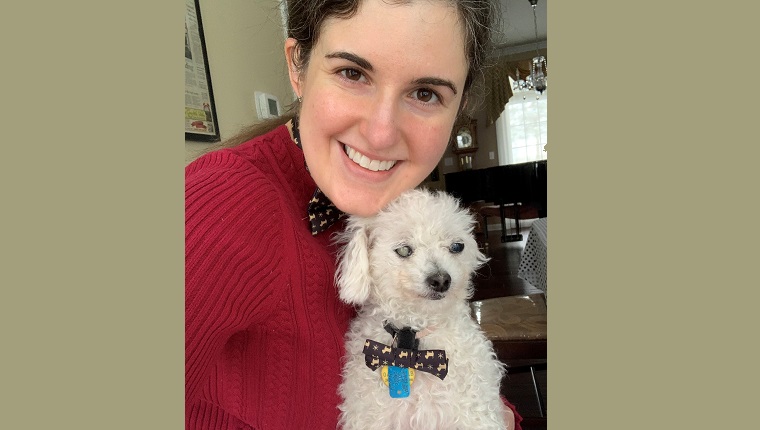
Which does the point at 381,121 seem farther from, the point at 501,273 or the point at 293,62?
the point at 501,273

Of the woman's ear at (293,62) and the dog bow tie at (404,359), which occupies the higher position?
the woman's ear at (293,62)

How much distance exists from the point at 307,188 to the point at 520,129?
6.69 m

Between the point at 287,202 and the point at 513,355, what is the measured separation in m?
1.35

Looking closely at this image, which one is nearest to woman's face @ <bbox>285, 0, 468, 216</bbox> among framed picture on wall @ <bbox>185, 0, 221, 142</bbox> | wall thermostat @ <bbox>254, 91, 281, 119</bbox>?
framed picture on wall @ <bbox>185, 0, 221, 142</bbox>

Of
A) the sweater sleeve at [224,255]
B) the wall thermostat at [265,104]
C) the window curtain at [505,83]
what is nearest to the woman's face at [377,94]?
the sweater sleeve at [224,255]

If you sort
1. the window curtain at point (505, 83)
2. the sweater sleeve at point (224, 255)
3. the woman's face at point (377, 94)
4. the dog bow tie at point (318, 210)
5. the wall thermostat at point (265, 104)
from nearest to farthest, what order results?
1. the sweater sleeve at point (224, 255)
2. the woman's face at point (377, 94)
3. the dog bow tie at point (318, 210)
4. the wall thermostat at point (265, 104)
5. the window curtain at point (505, 83)

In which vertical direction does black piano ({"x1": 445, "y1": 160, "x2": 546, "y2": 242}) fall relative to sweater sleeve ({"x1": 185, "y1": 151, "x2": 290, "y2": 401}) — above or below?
above

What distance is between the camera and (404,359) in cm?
86

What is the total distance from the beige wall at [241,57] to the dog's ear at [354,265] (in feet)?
1.73

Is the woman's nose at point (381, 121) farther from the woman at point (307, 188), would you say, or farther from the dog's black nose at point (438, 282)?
the dog's black nose at point (438, 282)

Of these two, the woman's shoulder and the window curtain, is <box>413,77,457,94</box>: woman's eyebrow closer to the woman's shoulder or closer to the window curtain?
the woman's shoulder

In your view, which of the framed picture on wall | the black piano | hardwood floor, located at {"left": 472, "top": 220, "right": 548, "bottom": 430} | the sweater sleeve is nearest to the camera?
the sweater sleeve

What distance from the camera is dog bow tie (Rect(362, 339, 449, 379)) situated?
0.85 m

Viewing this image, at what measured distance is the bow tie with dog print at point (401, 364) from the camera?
0.85m
